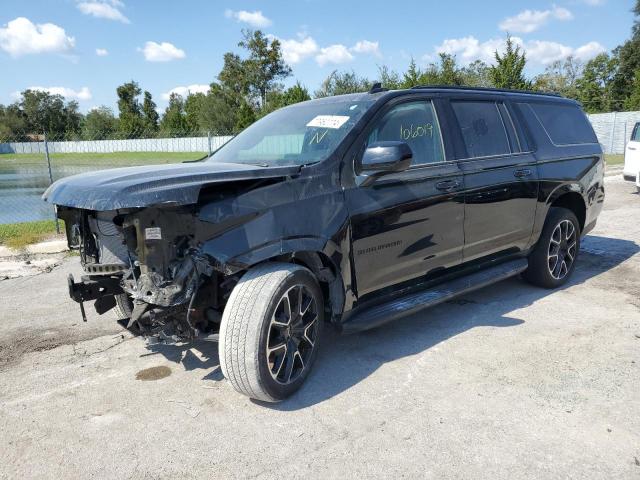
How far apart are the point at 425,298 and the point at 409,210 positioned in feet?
2.27

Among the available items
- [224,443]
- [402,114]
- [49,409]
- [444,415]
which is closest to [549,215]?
[402,114]

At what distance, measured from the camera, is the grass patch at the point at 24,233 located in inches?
302

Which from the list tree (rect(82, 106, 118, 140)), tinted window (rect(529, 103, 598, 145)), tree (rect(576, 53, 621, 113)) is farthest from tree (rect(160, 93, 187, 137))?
tinted window (rect(529, 103, 598, 145))

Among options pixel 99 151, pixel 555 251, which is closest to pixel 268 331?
pixel 555 251

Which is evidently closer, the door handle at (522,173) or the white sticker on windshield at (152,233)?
the white sticker on windshield at (152,233)

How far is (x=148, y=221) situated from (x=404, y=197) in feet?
5.69

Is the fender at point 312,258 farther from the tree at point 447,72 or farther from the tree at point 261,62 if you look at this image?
the tree at point 261,62

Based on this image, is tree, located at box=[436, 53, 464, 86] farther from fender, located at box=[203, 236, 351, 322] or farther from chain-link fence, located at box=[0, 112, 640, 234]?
fender, located at box=[203, 236, 351, 322]

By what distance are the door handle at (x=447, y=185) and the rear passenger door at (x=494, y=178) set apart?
12cm

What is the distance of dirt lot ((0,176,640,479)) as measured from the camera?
2.47m

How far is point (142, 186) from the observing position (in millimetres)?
2596

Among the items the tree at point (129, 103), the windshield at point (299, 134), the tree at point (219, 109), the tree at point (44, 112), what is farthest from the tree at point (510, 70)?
the tree at point (44, 112)

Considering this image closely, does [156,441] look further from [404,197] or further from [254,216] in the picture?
[404,197]

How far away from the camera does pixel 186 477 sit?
239cm
